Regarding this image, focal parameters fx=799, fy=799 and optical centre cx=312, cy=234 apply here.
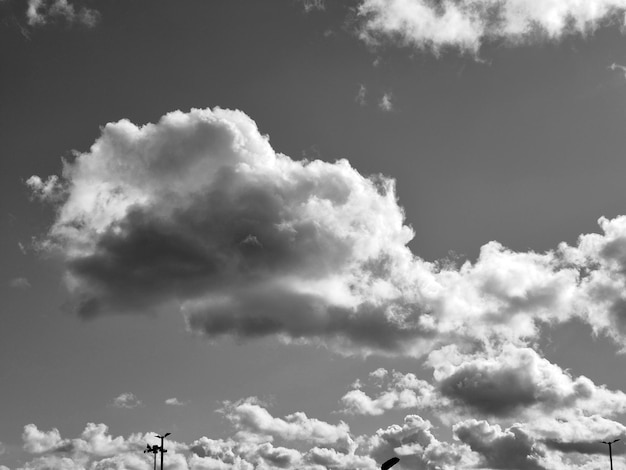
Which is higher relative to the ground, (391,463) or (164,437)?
(164,437)

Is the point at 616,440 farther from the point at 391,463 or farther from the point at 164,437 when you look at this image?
the point at 391,463

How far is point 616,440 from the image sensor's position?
370ft

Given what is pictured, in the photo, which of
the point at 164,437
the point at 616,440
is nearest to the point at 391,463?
the point at 164,437

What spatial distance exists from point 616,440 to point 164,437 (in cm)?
6281

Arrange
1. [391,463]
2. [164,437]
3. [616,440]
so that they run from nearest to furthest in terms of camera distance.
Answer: [391,463] → [164,437] → [616,440]

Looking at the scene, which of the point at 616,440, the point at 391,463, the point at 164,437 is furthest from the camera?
the point at 616,440

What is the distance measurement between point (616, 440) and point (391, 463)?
9422 cm

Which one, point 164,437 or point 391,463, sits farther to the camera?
point 164,437

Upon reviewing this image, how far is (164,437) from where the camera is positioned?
98.7 m

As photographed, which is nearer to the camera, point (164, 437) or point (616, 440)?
point (164, 437)

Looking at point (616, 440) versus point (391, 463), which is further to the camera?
point (616, 440)

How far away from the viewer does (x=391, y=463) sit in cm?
2973
